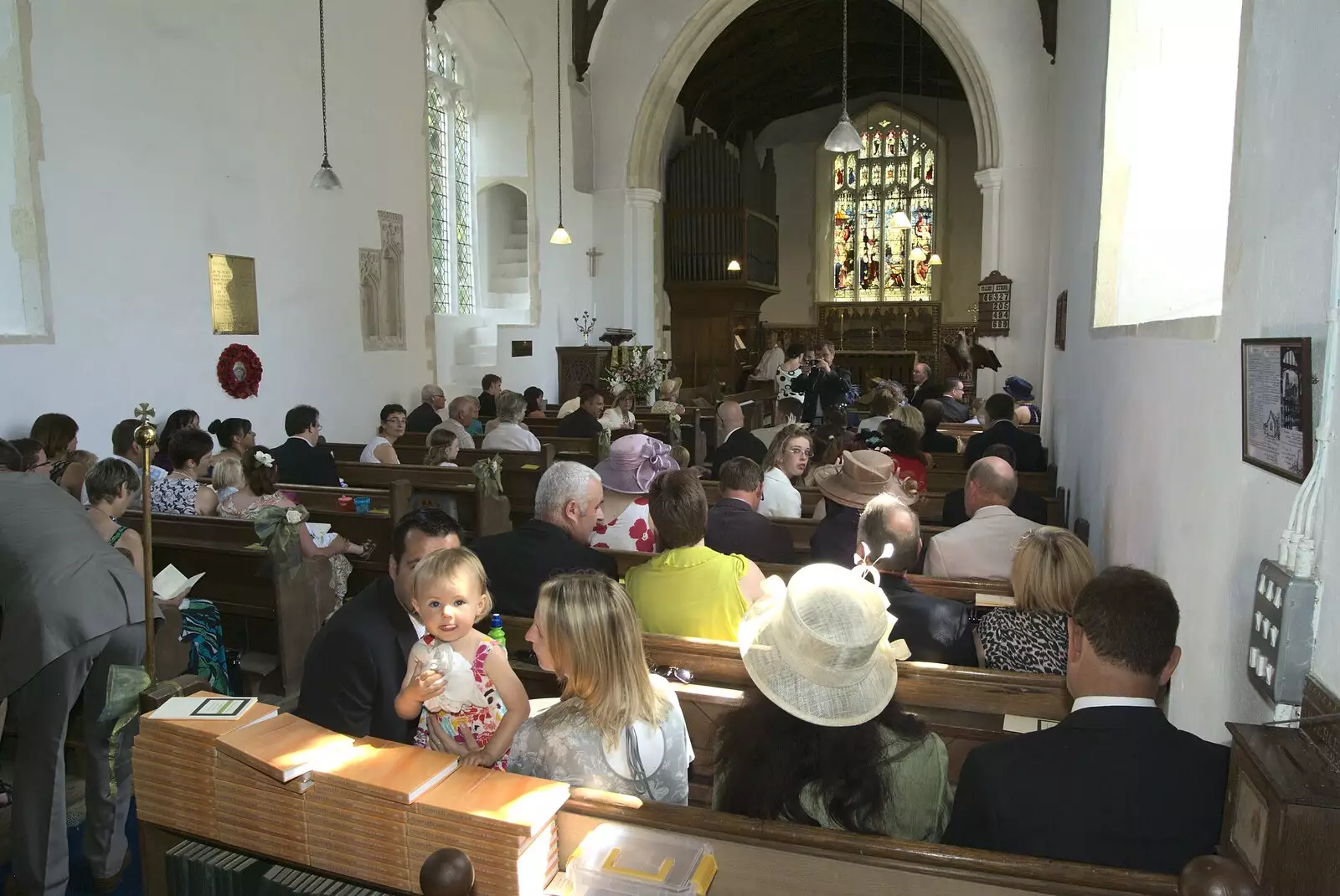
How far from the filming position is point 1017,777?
165 centimetres

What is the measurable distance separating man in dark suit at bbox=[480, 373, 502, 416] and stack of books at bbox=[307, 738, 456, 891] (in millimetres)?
8364

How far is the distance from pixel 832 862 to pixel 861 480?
2.58m

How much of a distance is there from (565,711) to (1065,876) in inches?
37.2

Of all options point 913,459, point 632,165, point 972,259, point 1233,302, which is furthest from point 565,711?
point 972,259

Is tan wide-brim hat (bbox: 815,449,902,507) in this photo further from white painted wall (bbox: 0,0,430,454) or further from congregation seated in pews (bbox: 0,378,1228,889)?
white painted wall (bbox: 0,0,430,454)

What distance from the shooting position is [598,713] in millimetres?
1889

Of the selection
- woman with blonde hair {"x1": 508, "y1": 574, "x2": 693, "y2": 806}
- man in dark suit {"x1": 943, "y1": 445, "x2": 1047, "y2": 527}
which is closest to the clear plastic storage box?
woman with blonde hair {"x1": 508, "y1": 574, "x2": 693, "y2": 806}

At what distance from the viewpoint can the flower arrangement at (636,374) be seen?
12.3 metres

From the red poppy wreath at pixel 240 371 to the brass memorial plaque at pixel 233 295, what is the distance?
159 millimetres

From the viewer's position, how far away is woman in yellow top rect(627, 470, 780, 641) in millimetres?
2844

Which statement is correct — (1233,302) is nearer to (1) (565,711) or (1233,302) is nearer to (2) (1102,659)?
(2) (1102,659)

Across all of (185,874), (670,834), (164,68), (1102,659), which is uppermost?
(164,68)

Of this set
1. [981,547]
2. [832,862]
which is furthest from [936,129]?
[832,862]

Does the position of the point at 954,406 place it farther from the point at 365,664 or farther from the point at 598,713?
the point at 598,713
